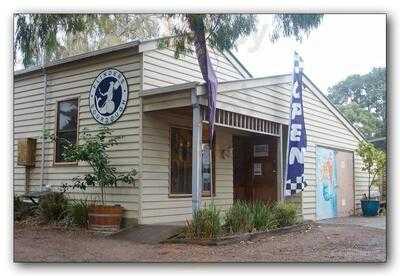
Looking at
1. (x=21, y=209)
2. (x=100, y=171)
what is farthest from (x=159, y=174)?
(x=21, y=209)

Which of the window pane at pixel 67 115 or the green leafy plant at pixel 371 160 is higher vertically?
the window pane at pixel 67 115

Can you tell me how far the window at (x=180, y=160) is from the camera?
21.4 feet

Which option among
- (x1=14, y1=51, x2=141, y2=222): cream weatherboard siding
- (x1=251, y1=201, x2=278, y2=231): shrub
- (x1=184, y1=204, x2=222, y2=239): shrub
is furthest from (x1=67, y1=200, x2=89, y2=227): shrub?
(x1=251, y1=201, x2=278, y2=231): shrub

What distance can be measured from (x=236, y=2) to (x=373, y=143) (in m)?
1.99

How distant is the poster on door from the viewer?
754cm

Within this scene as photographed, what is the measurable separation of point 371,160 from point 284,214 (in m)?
1.21

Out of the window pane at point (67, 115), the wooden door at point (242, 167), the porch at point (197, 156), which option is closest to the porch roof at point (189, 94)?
the porch at point (197, 156)

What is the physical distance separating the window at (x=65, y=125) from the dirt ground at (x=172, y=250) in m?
1.03

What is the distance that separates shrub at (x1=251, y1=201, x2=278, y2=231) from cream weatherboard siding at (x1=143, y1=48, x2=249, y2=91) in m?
1.51

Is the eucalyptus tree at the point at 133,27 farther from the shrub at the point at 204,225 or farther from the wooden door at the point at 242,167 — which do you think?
the wooden door at the point at 242,167

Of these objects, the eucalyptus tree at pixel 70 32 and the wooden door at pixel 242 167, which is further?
the wooden door at pixel 242 167

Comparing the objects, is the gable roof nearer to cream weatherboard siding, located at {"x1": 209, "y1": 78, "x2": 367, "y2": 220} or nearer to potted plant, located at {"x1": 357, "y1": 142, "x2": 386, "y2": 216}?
cream weatherboard siding, located at {"x1": 209, "y1": 78, "x2": 367, "y2": 220}

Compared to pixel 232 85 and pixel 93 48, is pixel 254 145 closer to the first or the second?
pixel 232 85

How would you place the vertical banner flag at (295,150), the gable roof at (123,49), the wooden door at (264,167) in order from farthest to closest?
the wooden door at (264,167)
the vertical banner flag at (295,150)
the gable roof at (123,49)
